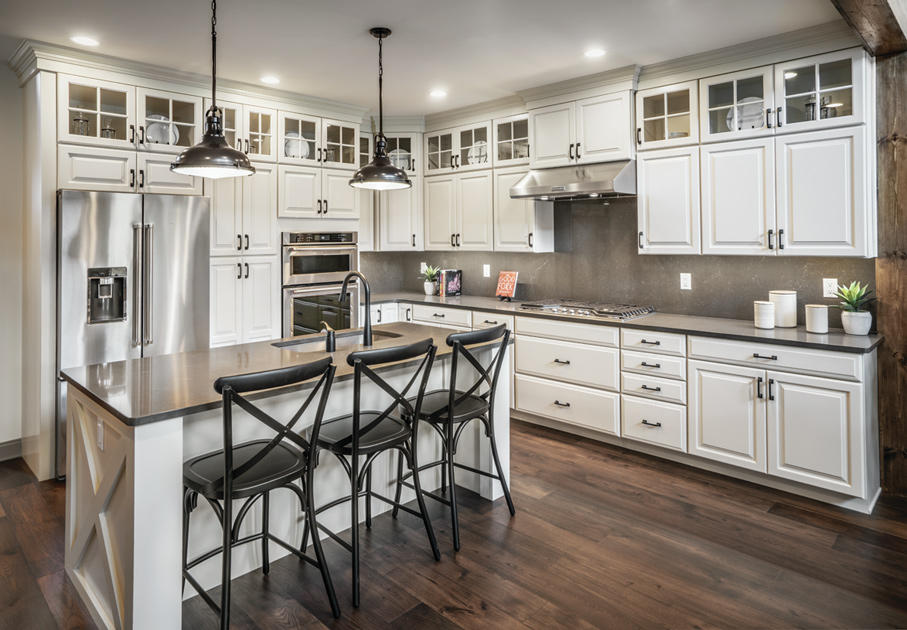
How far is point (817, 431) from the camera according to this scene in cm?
303

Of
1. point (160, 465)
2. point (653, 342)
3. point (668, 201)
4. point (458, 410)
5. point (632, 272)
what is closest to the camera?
point (160, 465)

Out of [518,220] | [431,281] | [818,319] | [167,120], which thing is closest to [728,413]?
[818,319]

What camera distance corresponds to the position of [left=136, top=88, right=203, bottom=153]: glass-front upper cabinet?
381cm

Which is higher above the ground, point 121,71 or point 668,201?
point 121,71

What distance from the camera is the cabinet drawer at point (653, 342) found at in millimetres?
3555

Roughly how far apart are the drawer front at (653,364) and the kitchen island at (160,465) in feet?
3.65

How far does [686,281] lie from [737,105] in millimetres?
1207

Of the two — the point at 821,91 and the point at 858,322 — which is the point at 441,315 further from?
the point at 821,91

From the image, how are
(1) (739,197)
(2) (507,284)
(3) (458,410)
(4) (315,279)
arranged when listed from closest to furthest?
1. (3) (458,410)
2. (1) (739,197)
3. (4) (315,279)
4. (2) (507,284)

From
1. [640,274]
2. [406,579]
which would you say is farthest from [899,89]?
[406,579]

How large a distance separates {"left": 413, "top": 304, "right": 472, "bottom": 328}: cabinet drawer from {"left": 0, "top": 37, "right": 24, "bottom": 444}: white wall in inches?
117

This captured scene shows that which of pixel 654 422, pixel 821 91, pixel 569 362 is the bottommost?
pixel 654 422

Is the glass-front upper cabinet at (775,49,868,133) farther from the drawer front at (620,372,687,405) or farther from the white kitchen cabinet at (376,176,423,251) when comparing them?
the white kitchen cabinet at (376,176,423,251)

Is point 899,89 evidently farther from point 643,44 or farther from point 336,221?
point 336,221
